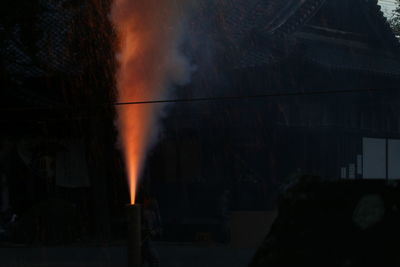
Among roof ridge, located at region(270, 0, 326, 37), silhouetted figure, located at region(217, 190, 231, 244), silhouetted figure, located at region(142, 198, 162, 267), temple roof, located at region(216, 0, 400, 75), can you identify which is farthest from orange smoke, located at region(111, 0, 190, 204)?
roof ridge, located at region(270, 0, 326, 37)

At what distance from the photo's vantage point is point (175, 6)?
16.7m

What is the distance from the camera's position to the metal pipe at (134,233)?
9.32m

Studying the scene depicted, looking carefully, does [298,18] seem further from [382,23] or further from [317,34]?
[382,23]

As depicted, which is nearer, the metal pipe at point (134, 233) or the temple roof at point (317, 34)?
the metal pipe at point (134, 233)

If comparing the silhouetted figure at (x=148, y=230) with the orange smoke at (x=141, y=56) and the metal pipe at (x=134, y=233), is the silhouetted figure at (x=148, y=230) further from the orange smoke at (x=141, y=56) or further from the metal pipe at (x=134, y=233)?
the metal pipe at (x=134, y=233)

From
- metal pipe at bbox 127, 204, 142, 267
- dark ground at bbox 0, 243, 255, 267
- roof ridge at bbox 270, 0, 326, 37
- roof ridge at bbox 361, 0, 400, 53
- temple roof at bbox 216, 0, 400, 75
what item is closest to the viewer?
metal pipe at bbox 127, 204, 142, 267

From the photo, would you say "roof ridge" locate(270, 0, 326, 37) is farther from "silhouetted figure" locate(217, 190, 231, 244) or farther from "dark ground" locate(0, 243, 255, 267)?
"dark ground" locate(0, 243, 255, 267)

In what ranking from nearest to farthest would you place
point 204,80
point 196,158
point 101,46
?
point 101,46 < point 204,80 < point 196,158

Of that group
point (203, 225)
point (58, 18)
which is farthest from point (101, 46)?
point (203, 225)

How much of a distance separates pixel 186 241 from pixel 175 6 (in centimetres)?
580

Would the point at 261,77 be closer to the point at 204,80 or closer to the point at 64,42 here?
the point at 204,80

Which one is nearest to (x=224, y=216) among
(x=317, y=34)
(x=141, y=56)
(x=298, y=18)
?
(x=141, y=56)

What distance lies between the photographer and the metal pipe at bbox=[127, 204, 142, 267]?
932 cm

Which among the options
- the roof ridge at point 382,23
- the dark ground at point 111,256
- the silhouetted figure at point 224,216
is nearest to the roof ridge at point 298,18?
the roof ridge at point 382,23
